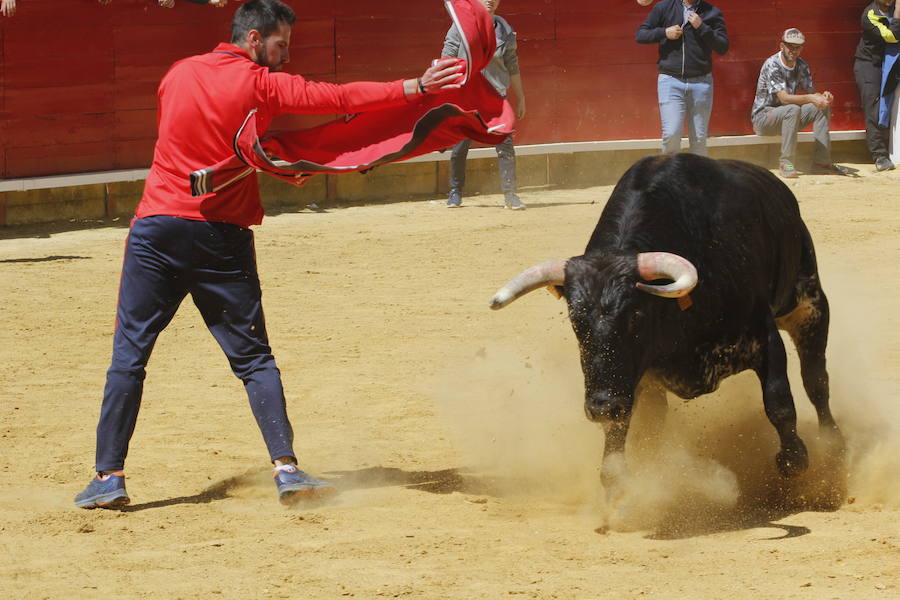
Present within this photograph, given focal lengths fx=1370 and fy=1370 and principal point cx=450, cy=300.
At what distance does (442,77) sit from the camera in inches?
148

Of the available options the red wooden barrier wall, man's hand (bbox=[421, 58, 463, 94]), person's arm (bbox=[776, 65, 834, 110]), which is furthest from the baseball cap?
man's hand (bbox=[421, 58, 463, 94])

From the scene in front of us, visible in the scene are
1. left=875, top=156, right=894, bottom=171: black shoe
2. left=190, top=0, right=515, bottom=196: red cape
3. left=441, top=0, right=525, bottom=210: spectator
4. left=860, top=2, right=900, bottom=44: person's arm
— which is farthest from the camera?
left=875, top=156, right=894, bottom=171: black shoe

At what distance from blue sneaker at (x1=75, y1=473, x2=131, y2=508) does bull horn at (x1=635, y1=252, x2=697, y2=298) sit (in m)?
1.54

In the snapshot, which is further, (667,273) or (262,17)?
(262,17)

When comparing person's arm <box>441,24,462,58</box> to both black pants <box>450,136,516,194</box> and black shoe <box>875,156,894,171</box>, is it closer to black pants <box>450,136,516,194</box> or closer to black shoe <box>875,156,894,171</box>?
black pants <box>450,136,516,194</box>

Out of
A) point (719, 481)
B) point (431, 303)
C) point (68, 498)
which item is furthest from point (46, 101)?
point (719, 481)

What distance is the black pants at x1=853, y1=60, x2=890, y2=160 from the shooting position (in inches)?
488

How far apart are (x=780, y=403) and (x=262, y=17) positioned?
6.12ft

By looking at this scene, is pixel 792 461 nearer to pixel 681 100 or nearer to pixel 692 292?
pixel 692 292

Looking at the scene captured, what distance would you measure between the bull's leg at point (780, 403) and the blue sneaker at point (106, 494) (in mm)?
1889

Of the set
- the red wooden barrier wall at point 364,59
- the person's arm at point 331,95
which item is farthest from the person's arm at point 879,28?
the person's arm at point 331,95

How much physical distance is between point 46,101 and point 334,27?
7.95 feet

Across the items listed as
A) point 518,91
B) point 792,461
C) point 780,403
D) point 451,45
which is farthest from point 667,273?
point 518,91

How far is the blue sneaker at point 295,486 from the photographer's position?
3.84m
